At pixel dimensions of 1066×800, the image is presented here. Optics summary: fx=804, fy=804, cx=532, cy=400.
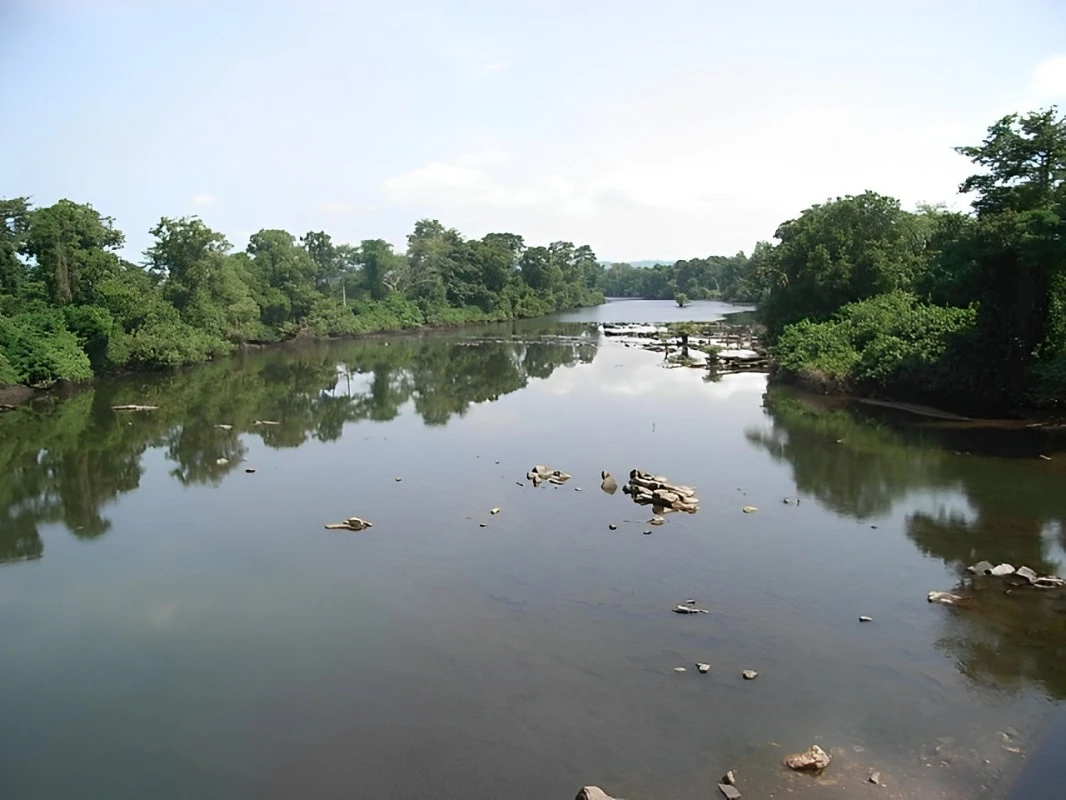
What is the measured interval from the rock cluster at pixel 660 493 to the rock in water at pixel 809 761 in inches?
347

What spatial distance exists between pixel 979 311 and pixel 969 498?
11463 mm

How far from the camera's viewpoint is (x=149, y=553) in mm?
15266

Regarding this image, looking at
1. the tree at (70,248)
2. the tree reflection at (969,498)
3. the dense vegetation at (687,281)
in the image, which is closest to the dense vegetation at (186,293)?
the tree at (70,248)

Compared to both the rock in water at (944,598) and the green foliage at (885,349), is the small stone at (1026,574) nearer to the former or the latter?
the rock in water at (944,598)

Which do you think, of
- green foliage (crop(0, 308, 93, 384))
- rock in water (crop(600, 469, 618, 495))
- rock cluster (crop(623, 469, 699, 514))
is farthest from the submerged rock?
green foliage (crop(0, 308, 93, 384))

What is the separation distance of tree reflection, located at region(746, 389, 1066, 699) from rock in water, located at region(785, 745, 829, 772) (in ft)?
10.2

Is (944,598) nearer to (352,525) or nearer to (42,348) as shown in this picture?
(352,525)

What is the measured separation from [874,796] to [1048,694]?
341cm

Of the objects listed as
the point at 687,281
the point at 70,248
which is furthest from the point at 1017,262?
the point at 687,281

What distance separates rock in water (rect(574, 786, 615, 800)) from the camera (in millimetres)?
7785

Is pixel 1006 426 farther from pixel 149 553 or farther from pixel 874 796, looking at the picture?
pixel 149 553

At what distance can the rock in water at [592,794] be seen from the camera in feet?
25.5

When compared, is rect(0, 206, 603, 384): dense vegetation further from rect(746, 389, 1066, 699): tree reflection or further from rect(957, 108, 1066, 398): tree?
rect(957, 108, 1066, 398): tree

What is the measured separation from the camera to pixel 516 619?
12148mm
